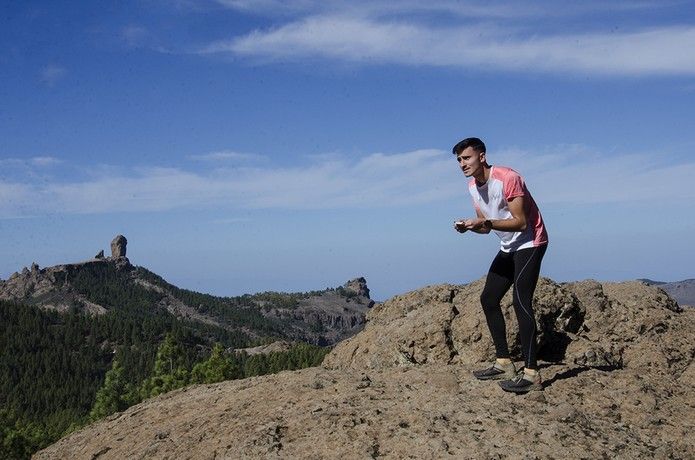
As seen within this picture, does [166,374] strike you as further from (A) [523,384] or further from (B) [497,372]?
(A) [523,384]

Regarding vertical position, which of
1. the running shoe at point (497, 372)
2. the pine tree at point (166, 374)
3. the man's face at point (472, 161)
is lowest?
the pine tree at point (166, 374)

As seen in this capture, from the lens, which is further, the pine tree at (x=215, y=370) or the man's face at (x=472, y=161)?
the pine tree at (x=215, y=370)

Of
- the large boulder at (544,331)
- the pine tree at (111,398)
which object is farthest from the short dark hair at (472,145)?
the pine tree at (111,398)

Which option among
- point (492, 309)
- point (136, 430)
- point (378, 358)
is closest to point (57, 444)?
point (136, 430)

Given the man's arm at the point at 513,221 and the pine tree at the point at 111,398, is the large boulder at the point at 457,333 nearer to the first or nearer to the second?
the man's arm at the point at 513,221

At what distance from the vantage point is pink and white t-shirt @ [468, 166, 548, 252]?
8828mm

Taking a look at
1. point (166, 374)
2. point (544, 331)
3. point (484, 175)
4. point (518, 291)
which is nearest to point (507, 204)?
point (484, 175)

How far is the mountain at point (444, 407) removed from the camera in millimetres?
8295

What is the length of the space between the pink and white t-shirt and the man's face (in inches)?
8.1

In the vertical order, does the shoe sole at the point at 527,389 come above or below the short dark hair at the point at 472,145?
below

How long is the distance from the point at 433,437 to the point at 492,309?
2728 millimetres

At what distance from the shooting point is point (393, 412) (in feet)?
30.0

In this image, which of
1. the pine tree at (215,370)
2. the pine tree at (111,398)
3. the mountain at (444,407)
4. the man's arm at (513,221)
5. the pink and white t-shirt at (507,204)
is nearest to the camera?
the mountain at (444,407)

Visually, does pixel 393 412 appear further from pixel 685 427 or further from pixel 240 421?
pixel 685 427
